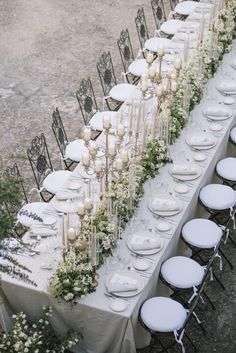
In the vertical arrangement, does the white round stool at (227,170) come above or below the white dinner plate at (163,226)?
below

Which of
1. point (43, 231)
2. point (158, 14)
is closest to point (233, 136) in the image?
point (43, 231)

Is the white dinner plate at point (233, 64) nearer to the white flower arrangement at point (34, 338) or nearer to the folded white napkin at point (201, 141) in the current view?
the folded white napkin at point (201, 141)

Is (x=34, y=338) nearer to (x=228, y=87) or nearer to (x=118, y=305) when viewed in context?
(x=118, y=305)

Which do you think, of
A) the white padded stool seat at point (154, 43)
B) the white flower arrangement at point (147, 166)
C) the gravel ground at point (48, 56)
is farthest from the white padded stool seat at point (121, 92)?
the white padded stool seat at point (154, 43)

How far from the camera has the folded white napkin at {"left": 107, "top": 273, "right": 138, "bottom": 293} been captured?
5.51 meters

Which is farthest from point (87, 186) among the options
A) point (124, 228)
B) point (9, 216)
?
point (9, 216)

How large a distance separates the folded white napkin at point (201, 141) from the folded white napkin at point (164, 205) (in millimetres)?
986

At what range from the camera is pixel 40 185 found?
7277 millimetres

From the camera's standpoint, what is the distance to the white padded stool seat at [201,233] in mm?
6250

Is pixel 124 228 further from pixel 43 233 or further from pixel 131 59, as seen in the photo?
pixel 131 59

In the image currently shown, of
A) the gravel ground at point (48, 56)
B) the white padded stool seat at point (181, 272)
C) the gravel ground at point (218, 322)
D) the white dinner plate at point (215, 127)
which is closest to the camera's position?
the white padded stool seat at point (181, 272)

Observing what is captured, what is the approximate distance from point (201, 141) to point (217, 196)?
70 centimetres

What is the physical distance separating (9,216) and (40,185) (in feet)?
9.72

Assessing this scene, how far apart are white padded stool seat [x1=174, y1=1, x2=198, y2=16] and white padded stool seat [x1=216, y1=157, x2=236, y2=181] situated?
3854 mm
